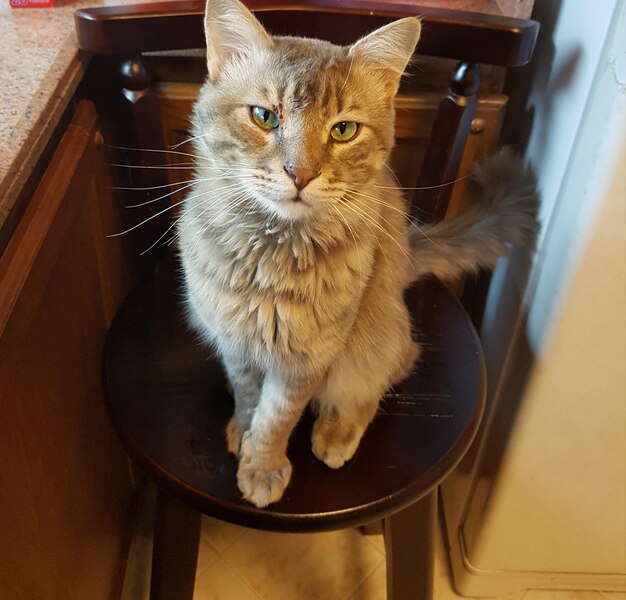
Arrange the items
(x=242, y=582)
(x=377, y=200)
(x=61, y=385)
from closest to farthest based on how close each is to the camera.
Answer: (x=377, y=200), (x=61, y=385), (x=242, y=582)

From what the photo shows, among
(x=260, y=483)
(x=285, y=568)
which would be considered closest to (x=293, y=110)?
(x=260, y=483)

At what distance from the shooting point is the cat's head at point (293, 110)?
0.67 meters

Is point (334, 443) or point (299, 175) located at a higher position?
point (299, 175)

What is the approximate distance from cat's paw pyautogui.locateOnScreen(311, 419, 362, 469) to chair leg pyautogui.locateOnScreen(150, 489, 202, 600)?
202mm

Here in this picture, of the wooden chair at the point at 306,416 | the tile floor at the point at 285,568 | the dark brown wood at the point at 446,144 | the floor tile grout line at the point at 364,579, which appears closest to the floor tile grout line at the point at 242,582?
the tile floor at the point at 285,568

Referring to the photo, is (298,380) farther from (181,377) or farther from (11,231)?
(11,231)

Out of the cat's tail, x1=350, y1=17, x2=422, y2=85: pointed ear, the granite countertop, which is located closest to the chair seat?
the cat's tail

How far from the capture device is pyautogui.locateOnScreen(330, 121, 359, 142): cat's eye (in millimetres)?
696

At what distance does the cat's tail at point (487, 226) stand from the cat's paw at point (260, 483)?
371 millimetres

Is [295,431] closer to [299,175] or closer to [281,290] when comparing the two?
[281,290]

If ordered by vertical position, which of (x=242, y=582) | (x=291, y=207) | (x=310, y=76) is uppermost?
(x=310, y=76)

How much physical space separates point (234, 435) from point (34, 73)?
0.50 metres

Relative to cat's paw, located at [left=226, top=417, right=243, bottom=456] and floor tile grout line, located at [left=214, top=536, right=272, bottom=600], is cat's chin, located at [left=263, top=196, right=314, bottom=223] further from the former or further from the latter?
floor tile grout line, located at [left=214, top=536, right=272, bottom=600]

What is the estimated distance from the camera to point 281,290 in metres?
0.74
